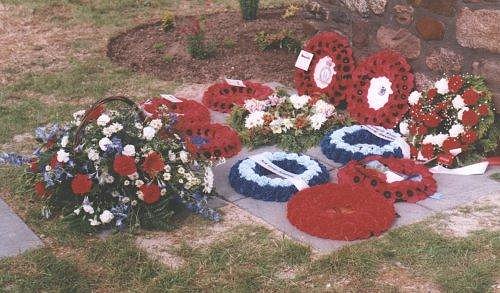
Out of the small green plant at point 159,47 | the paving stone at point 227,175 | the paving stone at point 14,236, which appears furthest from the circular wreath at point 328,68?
the paving stone at point 14,236

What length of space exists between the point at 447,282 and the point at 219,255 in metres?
1.16

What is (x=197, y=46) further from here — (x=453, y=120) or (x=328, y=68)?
(x=453, y=120)

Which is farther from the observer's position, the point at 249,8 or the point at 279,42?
the point at 249,8

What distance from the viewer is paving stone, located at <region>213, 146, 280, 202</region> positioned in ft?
15.0

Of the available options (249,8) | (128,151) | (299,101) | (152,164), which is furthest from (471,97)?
(249,8)

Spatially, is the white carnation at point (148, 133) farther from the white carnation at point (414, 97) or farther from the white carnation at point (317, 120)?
the white carnation at point (414, 97)

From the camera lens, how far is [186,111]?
5887mm

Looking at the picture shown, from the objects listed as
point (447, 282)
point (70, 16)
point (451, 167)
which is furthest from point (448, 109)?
point (70, 16)

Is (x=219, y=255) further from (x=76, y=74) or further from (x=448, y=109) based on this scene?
(x=76, y=74)

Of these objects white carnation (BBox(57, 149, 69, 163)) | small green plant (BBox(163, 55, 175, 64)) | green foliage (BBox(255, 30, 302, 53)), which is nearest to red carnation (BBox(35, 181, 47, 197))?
white carnation (BBox(57, 149, 69, 163))

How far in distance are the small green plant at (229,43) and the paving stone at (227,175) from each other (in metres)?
2.61

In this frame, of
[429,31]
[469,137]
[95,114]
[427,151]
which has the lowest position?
[427,151]

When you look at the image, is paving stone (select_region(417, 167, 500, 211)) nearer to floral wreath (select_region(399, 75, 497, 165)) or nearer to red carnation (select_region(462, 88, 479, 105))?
floral wreath (select_region(399, 75, 497, 165))

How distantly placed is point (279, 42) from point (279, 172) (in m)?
3.12
